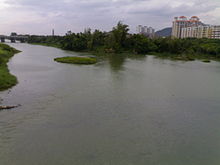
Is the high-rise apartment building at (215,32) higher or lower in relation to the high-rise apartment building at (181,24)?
lower

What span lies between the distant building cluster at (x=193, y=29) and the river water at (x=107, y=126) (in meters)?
50.6

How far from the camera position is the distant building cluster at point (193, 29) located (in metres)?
83.0

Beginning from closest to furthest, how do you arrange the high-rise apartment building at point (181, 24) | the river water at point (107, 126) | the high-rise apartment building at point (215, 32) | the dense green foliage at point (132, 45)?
the river water at point (107, 126), the dense green foliage at point (132, 45), the high-rise apartment building at point (215, 32), the high-rise apartment building at point (181, 24)

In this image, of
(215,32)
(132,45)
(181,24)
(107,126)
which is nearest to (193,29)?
(215,32)

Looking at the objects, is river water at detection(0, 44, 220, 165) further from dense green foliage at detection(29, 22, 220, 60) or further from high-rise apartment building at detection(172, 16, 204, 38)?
high-rise apartment building at detection(172, 16, 204, 38)

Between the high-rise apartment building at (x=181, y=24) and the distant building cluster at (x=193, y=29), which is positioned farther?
the high-rise apartment building at (x=181, y=24)

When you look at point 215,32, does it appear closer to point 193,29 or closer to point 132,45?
point 193,29

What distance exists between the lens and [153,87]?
14867 mm

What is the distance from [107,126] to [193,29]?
98.5 meters

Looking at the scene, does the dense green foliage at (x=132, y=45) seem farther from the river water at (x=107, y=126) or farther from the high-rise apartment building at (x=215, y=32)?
the high-rise apartment building at (x=215, y=32)

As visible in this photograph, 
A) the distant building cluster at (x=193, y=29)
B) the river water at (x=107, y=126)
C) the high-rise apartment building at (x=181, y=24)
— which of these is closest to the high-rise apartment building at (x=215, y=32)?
the distant building cluster at (x=193, y=29)

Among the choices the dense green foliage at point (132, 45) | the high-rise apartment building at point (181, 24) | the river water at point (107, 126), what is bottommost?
the river water at point (107, 126)

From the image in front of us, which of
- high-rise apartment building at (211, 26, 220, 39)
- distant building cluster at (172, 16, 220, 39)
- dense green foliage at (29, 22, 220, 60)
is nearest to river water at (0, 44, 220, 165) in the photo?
dense green foliage at (29, 22, 220, 60)

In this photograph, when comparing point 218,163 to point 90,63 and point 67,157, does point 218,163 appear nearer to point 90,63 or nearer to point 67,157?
point 67,157
